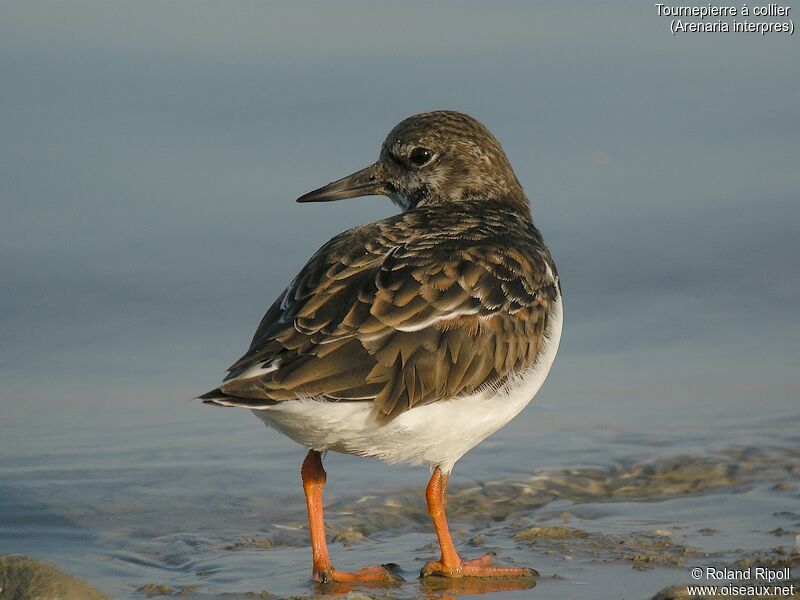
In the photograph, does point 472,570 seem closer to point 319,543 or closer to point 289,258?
point 319,543

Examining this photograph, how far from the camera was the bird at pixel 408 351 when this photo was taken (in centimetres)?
486

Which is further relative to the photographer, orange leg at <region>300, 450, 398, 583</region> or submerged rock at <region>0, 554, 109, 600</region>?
orange leg at <region>300, 450, 398, 583</region>

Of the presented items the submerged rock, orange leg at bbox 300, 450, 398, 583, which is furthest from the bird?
the submerged rock

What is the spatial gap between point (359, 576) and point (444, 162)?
6.50 ft

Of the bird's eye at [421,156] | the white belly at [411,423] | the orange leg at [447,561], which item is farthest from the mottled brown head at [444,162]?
the orange leg at [447,561]

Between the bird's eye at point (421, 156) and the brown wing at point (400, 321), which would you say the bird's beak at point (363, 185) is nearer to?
the bird's eye at point (421, 156)

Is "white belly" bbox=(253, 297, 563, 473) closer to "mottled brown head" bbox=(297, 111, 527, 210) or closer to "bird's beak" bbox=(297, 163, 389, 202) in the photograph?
"mottled brown head" bbox=(297, 111, 527, 210)

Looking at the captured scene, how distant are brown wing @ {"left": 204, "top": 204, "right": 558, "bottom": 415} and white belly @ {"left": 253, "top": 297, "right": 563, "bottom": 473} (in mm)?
48

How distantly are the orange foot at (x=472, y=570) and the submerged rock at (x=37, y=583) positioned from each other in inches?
47.8

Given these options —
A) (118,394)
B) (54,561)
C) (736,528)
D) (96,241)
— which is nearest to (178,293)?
(96,241)

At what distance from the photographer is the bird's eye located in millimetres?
6219

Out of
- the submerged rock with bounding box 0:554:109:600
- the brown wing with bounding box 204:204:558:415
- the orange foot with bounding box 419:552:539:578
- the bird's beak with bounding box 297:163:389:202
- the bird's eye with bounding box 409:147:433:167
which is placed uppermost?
the bird's eye with bounding box 409:147:433:167

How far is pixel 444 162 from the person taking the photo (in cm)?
622

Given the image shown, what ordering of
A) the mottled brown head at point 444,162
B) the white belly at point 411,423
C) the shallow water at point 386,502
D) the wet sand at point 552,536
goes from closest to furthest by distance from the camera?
the white belly at point 411,423 < the wet sand at point 552,536 < the shallow water at point 386,502 < the mottled brown head at point 444,162
